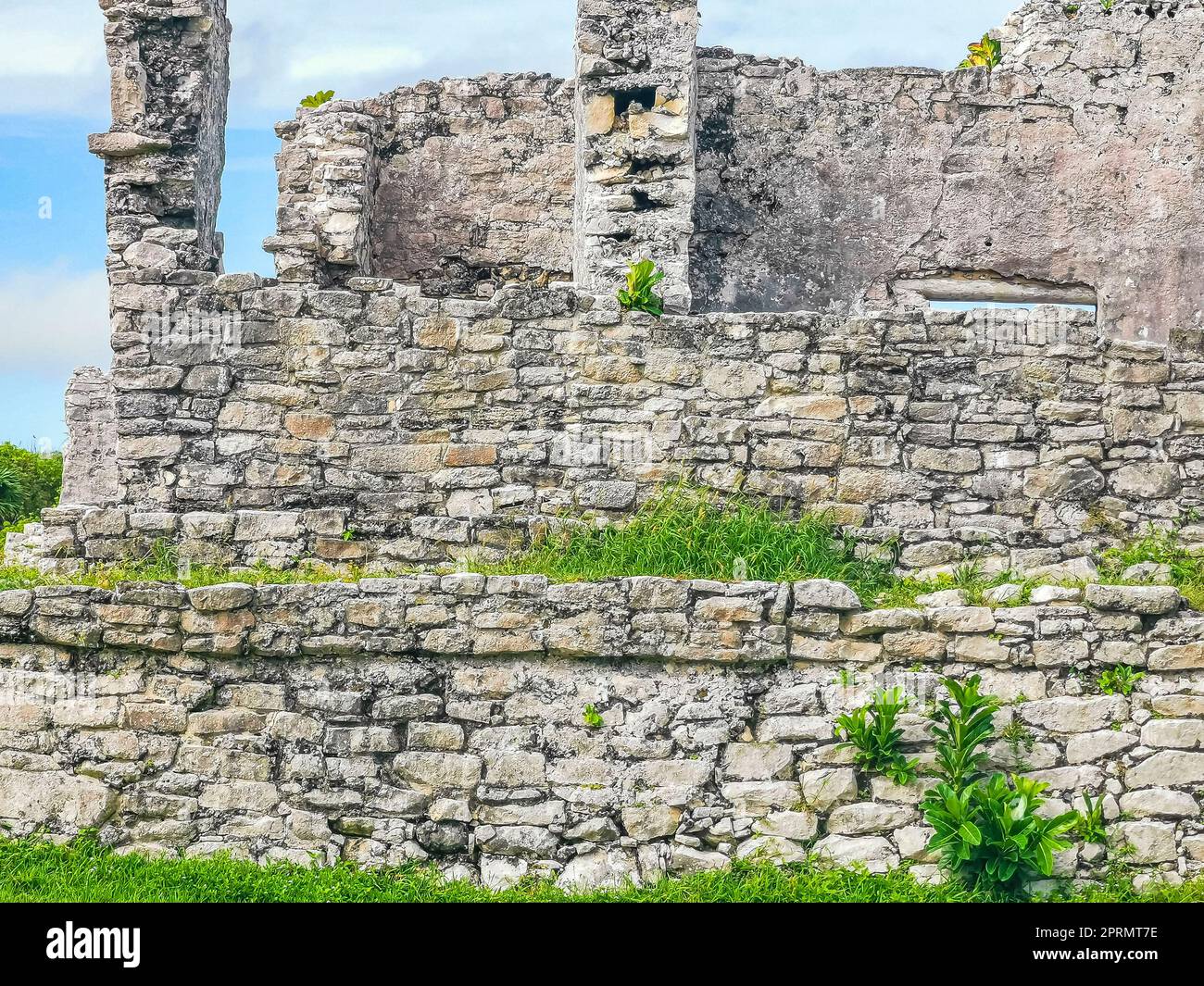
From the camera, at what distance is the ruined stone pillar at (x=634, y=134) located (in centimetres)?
782

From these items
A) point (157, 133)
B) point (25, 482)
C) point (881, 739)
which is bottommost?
point (881, 739)

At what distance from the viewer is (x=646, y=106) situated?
8.01 metres

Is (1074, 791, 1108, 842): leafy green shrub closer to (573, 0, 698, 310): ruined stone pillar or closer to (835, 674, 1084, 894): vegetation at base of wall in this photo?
(835, 674, 1084, 894): vegetation at base of wall

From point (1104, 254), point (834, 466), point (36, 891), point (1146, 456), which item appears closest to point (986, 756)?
point (834, 466)

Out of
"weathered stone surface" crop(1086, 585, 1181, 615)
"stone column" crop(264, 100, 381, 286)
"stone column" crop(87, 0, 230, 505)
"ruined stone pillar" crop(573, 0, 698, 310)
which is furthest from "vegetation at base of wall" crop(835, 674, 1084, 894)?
"stone column" crop(264, 100, 381, 286)

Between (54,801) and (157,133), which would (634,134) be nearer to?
(157,133)

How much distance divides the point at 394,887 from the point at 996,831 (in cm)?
256

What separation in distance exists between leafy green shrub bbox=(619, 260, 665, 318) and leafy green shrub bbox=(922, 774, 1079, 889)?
3.02 metres

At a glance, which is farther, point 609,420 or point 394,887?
point 609,420

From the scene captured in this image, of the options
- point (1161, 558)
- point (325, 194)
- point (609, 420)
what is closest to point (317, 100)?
point (325, 194)

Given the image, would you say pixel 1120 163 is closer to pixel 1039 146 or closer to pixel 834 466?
pixel 1039 146

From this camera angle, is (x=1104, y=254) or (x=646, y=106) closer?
(x=646, y=106)

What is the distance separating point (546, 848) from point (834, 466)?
260 cm

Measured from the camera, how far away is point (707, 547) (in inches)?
261
